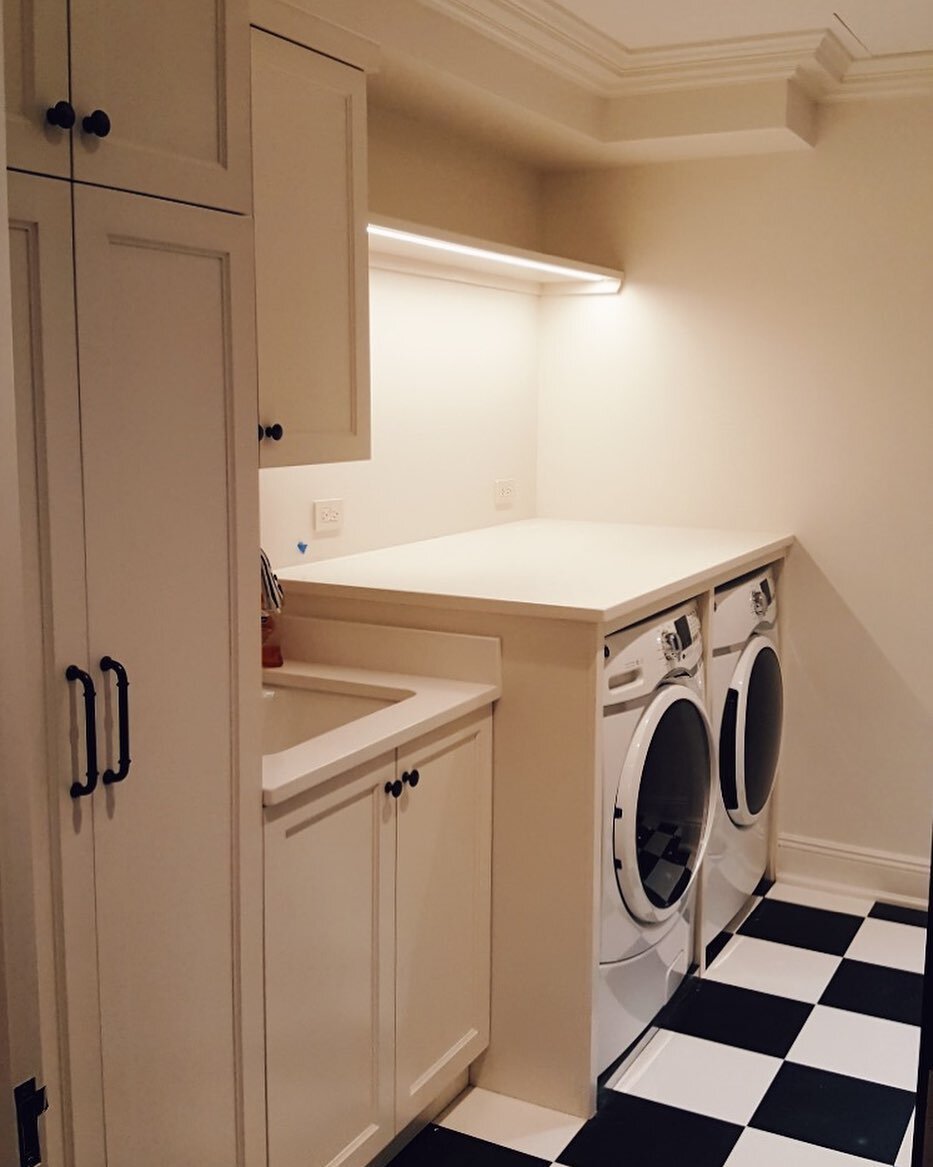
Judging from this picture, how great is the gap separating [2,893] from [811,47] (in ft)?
9.14

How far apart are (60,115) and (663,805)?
6.09 ft

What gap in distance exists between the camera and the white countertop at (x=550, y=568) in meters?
Answer: 2.44

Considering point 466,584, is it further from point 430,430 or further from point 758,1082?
point 758,1082

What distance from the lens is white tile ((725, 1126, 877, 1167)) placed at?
2307mm

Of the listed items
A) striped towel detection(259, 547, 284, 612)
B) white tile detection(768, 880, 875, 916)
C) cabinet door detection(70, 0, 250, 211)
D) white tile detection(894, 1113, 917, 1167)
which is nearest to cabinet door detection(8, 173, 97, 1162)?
cabinet door detection(70, 0, 250, 211)

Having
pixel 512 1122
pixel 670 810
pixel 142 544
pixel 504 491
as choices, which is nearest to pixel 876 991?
pixel 670 810

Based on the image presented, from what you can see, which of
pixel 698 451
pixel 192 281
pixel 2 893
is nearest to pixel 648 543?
pixel 698 451

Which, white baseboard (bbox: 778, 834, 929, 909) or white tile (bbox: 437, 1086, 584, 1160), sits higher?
white baseboard (bbox: 778, 834, 929, 909)

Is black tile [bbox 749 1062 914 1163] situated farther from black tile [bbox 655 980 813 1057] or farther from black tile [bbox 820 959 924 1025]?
black tile [bbox 820 959 924 1025]

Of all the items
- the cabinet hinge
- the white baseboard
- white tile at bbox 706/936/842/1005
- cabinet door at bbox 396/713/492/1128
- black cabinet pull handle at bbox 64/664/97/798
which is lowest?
white tile at bbox 706/936/842/1005

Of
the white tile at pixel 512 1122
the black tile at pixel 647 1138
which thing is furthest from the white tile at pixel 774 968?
the white tile at pixel 512 1122

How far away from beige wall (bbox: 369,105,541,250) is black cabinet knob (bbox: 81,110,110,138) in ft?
4.25

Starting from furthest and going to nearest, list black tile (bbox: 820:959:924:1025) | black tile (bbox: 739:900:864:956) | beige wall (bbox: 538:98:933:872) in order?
beige wall (bbox: 538:98:933:872) → black tile (bbox: 739:900:864:956) → black tile (bbox: 820:959:924:1025)

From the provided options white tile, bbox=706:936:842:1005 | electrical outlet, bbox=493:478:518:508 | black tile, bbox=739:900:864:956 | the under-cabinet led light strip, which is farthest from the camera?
electrical outlet, bbox=493:478:518:508
